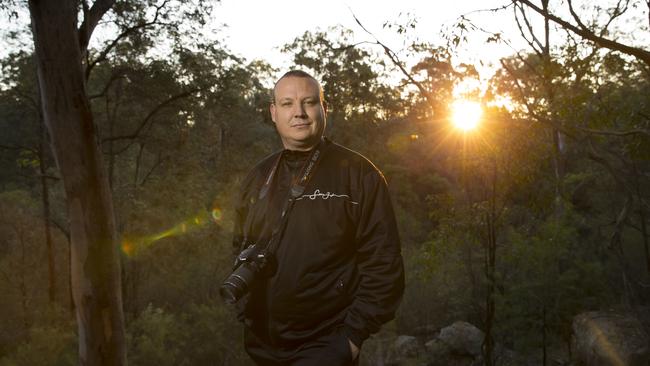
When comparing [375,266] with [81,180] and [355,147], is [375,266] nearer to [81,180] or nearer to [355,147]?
[81,180]

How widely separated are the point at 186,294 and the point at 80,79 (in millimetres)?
11335

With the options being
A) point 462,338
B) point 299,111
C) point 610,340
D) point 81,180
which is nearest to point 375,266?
point 299,111

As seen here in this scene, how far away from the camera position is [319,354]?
2139mm

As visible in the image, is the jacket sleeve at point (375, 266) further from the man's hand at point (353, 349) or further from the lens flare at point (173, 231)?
the lens flare at point (173, 231)

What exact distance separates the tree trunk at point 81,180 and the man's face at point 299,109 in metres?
3.94

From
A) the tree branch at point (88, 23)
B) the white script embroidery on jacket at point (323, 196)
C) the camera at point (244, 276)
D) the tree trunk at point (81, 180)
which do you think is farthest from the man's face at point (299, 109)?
the tree branch at point (88, 23)

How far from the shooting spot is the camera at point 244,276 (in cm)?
216

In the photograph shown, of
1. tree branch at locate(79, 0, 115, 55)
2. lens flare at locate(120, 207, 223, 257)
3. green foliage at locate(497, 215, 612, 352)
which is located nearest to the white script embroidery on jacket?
tree branch at locate(79, 0, 115, 55)

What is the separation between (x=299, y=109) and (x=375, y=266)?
755 mm

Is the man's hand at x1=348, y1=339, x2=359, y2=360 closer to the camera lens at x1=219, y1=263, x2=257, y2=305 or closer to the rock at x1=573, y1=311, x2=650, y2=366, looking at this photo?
the camera lens at x1=219, y1=263, x2=257, y2=305

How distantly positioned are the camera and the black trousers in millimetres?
314

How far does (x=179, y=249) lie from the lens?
59.7ft

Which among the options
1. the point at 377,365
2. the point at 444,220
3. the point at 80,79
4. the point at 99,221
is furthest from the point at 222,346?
the point at 80,79

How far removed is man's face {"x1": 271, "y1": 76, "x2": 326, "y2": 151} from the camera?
2260 mm
